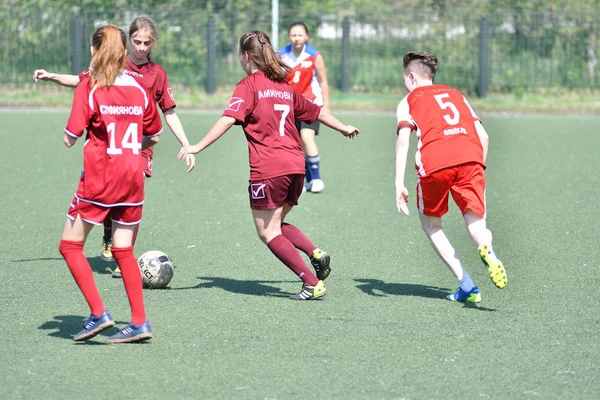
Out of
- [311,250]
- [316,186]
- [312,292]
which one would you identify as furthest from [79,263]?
[316,186]

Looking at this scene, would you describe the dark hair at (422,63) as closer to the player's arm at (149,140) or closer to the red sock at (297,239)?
the red sock at (297,239)

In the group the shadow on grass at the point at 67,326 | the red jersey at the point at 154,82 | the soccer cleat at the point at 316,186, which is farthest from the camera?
the soccer cleat at the point at 316,186

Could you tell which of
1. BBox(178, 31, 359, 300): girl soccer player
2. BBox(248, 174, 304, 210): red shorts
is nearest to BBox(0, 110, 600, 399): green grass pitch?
BBox(178, 31, 359, 300): girl soccer player

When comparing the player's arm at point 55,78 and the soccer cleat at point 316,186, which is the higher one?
the player's arm at point 55,78

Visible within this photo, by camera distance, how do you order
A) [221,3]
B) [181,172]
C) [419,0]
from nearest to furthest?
[181,172] < [221,3] < [419,0]

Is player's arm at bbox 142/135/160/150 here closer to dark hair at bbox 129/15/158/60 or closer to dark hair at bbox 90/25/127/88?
dark hair at bbox 90/25/127/88

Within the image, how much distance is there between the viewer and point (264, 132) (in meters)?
6.61

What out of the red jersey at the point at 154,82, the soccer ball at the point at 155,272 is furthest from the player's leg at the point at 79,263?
the red jersey at the point at 154,82

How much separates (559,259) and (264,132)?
113 inches

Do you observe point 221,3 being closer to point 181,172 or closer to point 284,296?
point 181,172

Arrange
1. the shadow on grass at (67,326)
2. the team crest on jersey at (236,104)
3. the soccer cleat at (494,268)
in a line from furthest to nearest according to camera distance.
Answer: the team crest on jersey at (236,104), the soccer cleat at (494,268), the shadow on grass at (67,326)

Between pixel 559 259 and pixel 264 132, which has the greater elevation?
pixel 264 132

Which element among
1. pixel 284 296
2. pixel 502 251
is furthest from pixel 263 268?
pixel 502 251

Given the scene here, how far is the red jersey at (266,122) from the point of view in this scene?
6535 mm
